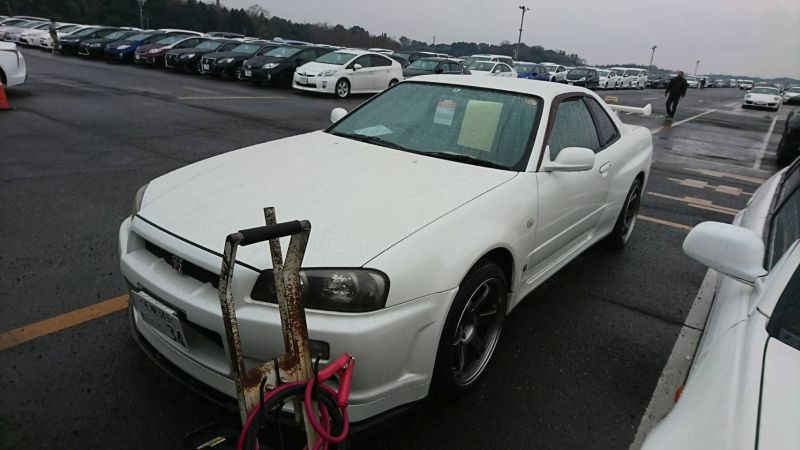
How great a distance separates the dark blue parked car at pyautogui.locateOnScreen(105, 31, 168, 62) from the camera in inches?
818

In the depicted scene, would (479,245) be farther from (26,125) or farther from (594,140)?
(26,125)

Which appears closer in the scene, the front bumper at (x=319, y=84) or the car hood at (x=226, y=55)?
the front bumper at (x=319, y=84)

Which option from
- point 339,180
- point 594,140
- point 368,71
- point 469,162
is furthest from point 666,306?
point 368,71

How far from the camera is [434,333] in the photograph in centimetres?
197

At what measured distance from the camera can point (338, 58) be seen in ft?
51.8

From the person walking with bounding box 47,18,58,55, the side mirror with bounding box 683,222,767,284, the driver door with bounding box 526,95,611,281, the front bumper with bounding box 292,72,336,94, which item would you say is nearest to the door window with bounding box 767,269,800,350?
the side mirror with bounding box 683,222,767,284

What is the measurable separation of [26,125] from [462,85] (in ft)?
26.4

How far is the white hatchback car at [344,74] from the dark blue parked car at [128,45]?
9.90 metres

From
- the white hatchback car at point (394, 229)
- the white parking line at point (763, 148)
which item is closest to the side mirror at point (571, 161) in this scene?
the white hatchback car at point (394, 229)

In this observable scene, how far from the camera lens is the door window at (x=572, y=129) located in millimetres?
3039

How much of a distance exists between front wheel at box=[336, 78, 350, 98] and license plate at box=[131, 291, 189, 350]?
1375 centimetres

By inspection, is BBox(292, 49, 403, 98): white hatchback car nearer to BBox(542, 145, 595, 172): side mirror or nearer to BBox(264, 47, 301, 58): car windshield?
BBox(264, 47, 301, 58): car windshield

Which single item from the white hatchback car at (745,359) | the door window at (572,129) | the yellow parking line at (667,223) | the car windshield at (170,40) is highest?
the car windshield at (170,40)

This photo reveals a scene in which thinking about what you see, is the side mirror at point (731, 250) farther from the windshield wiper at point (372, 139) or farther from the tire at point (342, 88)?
the tire at point (342, 88)
